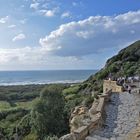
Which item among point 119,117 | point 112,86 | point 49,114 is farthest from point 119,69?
point 119,117

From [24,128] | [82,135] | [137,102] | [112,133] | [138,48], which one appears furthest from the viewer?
[138,48]

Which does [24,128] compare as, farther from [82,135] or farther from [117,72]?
[82,135]

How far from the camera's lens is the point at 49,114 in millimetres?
32312

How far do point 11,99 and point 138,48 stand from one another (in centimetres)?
4550

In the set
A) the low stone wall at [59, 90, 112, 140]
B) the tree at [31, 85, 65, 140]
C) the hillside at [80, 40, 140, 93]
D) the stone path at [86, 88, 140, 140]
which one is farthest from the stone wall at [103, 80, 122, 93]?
the hillside at [80, 40, 140, 93]

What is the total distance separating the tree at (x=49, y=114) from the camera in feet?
104

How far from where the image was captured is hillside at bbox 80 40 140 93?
4800cm

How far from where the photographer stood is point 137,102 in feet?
66.0

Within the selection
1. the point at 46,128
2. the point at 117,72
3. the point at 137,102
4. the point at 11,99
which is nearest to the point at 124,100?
the point at 137,102

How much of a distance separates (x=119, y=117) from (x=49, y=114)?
16.9 metres

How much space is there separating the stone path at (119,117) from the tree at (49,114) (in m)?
10.6

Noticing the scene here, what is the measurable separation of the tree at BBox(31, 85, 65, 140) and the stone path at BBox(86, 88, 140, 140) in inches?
419

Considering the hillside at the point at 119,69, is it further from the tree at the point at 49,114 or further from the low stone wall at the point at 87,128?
the low stone wall at the point at 87,128

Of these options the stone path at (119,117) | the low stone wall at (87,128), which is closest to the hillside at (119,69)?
the stone path at (119,117)
